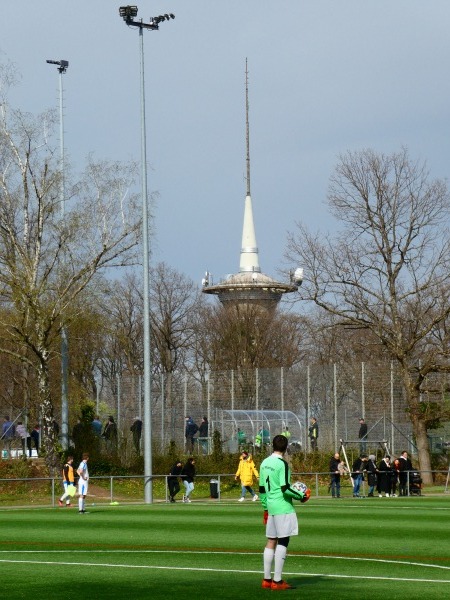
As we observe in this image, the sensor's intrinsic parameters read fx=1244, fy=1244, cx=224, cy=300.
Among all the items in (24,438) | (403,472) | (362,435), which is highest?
(24,438)

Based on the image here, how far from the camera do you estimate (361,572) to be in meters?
17.3

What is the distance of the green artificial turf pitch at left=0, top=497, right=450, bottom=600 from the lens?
15398 mm

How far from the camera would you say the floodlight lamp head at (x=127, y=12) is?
46.1 meters

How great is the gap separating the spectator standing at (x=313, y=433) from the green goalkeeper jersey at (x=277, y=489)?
118ft

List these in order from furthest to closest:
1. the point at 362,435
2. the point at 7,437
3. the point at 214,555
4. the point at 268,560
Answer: the point at 7,437 → the point at 362,435 → the point at 214,555 → the point at 268,560

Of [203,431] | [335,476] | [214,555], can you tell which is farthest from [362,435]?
[214,555]

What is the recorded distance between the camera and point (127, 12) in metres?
46.2

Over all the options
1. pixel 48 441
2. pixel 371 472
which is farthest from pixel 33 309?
pixel 371 472

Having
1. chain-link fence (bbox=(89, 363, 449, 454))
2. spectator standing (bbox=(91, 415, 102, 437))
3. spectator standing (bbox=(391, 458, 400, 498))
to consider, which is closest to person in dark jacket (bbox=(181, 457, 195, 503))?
spectator standing (bbox=(391, 458, 400, 498))

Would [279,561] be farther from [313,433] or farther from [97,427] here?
[97,427]

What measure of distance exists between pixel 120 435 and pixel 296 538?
1299 inches

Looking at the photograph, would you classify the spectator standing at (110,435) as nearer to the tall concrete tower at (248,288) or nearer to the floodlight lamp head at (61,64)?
the floodlight lamp head at (61,64)

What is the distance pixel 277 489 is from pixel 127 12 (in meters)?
33.7

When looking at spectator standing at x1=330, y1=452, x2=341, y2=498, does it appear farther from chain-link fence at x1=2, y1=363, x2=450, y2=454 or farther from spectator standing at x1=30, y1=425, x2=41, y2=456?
spectator standing at x1=30, y1=425, x2=41, y2=456
